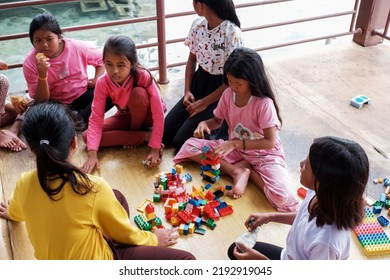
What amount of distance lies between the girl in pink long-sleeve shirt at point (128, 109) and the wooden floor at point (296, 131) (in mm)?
76

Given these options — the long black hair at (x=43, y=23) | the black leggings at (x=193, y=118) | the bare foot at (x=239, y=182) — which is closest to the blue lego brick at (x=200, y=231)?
the bare foot at (x=239, y=182)

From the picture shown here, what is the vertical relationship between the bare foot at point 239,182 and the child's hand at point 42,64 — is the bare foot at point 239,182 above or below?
below

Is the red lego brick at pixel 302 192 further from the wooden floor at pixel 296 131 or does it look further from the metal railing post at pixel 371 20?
the metal railing post at pixel 371 20

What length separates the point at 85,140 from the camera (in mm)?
2434

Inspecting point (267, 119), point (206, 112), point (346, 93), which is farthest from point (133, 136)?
point (346, 93)

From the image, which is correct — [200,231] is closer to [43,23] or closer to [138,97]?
[138,97]

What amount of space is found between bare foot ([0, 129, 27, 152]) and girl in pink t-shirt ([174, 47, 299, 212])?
0.91m

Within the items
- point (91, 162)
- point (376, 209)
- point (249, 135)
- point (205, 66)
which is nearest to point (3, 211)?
point (91, 162)

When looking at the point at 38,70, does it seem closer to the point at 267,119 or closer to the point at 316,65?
the point at 267,119

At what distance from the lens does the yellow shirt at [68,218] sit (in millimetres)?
1248

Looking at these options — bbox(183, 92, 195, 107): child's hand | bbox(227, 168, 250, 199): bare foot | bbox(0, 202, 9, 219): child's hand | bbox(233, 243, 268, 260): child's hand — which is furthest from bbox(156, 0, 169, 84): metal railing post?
bbox(233, 243, 268, 260): child's hand

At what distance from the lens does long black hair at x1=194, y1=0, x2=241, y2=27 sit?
7.29 ft

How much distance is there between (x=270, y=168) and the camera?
213 centimetres

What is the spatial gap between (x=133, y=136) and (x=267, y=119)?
821 mm
